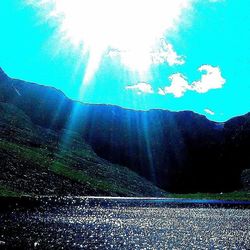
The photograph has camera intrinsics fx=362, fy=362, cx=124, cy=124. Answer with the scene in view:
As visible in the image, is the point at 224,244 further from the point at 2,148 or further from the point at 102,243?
the point at 2,148

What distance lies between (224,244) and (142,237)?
19.8 feet

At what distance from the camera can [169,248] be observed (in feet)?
72.9

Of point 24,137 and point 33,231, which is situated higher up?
point 24,137

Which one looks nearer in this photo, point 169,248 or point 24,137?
point 169,248

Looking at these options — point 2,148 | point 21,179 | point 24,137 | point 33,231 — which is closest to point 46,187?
point 21,179

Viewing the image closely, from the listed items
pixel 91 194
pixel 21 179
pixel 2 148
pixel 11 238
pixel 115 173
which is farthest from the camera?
pixel 115 173

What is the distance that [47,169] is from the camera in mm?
122062

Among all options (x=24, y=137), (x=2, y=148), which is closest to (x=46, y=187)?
(x=2, y=148)

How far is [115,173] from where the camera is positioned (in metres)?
181

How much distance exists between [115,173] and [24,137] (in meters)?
48.0

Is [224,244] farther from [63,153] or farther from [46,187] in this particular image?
[63,153]

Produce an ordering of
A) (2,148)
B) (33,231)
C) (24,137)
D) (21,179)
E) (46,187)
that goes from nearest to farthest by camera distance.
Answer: (33,231), (21,179), (46,187), (2,148), (24,137)

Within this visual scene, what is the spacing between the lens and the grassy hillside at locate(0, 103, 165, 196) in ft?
321

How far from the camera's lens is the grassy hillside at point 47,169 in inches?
3857
